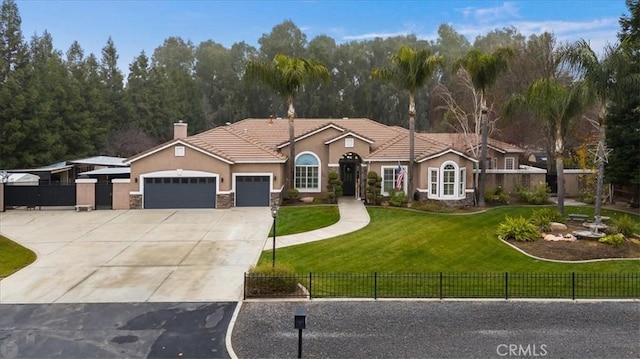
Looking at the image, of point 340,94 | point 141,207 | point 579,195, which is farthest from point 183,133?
point 340,94

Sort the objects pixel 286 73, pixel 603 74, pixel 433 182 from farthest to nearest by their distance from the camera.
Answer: pixel 286 73 → pixel 433 182 → pixel 603 74

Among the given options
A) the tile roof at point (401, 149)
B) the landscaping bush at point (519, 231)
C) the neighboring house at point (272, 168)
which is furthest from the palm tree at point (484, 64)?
the landscaping bush at point (519, 231)

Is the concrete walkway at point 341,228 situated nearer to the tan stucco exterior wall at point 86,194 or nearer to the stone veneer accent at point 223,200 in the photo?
the stone veneer accent at point 223,200

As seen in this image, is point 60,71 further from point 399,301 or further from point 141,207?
point 399,301

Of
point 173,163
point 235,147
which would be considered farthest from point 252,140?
point 173,163

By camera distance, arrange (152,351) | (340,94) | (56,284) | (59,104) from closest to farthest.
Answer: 1. (152,351)
2. (56,284)
3. (59,104)
4. (340,94)

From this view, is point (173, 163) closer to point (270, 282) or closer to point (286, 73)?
point (286, 73)

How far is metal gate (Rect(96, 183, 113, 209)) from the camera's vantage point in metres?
29.4

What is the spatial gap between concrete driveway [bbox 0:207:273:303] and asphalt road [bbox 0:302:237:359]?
2.33 ft

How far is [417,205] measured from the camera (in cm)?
2902

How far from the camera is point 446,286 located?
1549 cm

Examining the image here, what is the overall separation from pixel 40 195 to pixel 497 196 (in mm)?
27174

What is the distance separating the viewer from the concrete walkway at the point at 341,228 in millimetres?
21402

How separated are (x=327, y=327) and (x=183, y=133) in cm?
2279
